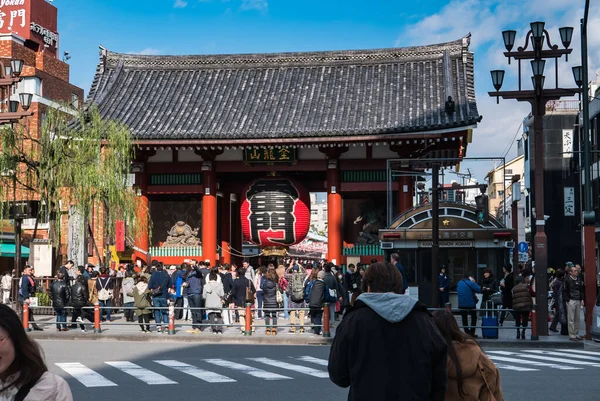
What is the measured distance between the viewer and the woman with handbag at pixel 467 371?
602 cm

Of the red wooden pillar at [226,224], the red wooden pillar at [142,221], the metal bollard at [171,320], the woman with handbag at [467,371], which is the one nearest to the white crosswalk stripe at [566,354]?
the metal bollard at [171,320]

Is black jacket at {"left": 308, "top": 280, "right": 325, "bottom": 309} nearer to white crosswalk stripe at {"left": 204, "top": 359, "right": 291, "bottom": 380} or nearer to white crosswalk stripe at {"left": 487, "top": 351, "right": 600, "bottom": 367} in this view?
white crosswalk stripe at {"left": 487, "top": 351, "right": 600, "bottom": 367}

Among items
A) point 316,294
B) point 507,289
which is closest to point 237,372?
point 316,294

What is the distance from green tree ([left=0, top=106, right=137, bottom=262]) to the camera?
28234 millimetres

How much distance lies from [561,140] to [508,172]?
1259 inches

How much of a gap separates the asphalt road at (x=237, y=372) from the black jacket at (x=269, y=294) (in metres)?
2.47

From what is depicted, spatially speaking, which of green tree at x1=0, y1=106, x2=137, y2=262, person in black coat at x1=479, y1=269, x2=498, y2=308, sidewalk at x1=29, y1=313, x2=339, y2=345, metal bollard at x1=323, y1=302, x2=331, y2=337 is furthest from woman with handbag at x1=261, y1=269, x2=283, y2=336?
green tree at x1=0, y1=106, x2=137, y2=262

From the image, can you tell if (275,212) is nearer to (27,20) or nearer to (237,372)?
(237,372)

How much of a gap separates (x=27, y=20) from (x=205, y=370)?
42.4m

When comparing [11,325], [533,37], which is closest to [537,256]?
[533,37]

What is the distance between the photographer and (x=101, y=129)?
100 feet

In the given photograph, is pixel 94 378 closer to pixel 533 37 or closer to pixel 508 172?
pixel 533 37

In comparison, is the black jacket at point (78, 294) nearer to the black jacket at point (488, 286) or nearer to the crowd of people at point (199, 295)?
the crowd of people at point (199, 295)

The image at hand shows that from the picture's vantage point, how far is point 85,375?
48.6 ft
